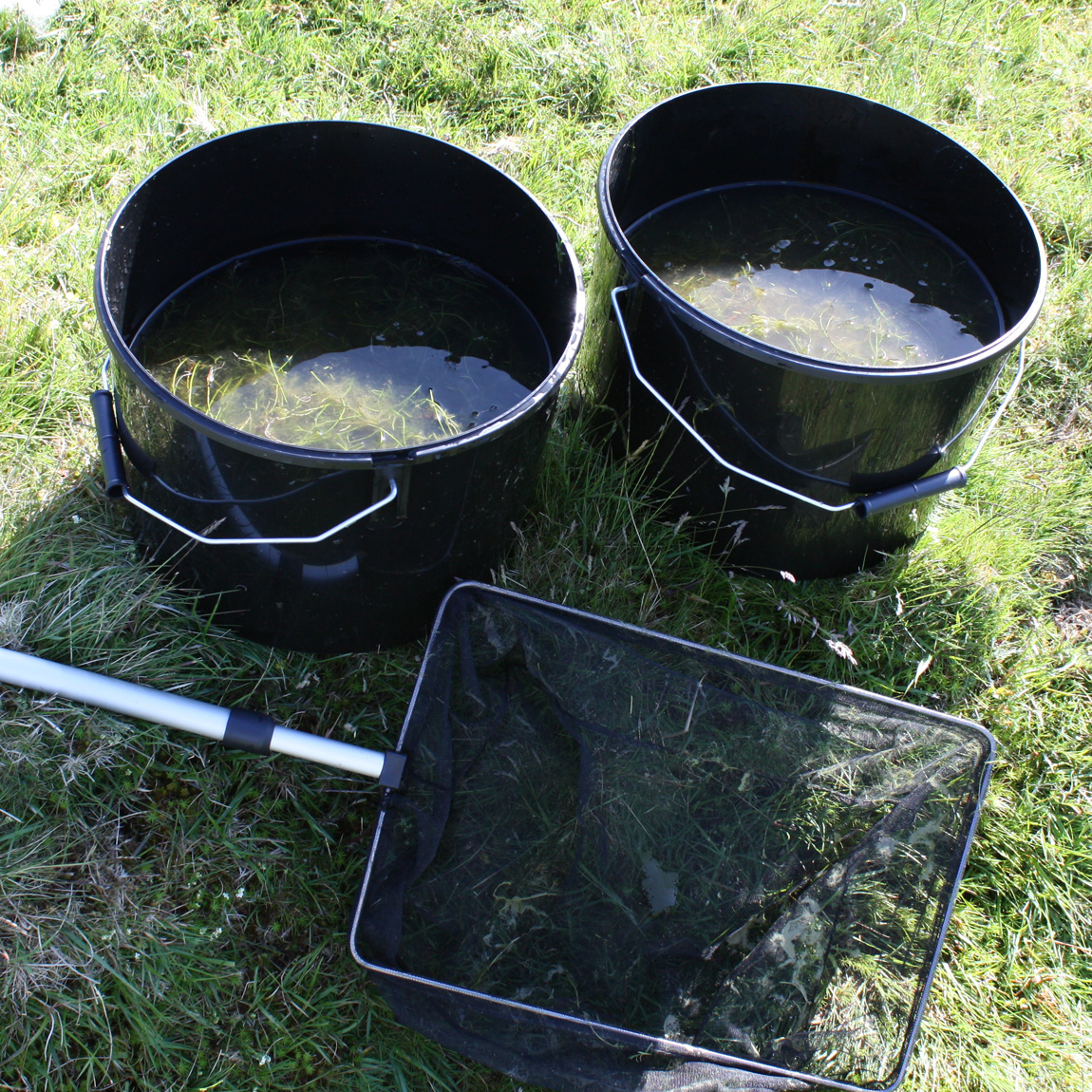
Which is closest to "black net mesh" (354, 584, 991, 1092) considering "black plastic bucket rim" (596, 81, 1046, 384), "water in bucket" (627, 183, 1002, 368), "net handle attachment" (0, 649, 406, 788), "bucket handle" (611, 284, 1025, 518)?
"net handle attachment" (0, 649, 406, 788)

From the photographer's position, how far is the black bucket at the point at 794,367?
1710mm

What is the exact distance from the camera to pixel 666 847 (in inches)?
69.4

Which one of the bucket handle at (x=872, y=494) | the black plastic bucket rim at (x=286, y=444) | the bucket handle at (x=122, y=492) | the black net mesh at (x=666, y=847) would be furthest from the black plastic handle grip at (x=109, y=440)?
the bucket handle at (x=872, y=494)

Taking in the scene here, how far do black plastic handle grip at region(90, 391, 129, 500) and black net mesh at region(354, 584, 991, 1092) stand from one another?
2.13 feet

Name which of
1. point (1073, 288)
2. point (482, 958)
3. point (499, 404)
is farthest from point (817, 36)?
point (482, 958)

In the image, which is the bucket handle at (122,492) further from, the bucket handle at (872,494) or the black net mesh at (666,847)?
the bucket handle at (872,494)

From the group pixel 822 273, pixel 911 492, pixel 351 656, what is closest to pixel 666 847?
pixel 351 656

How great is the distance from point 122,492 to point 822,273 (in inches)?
62.1

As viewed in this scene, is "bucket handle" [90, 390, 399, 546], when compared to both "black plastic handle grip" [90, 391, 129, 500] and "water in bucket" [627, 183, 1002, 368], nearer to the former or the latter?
"black plastic handle grip" [90, 391, 129, 500]

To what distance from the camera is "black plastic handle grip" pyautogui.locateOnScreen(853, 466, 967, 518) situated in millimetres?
1859

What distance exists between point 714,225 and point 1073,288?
132cm

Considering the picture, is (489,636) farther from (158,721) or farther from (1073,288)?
(1073,288)

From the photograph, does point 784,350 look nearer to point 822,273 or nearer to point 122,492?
point 822,273

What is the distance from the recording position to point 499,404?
1.89m
